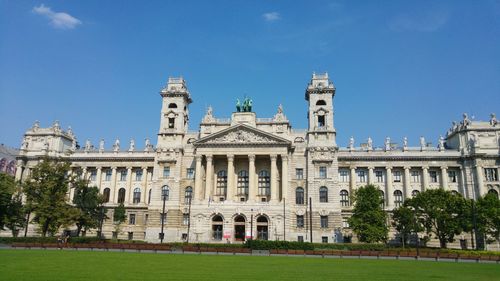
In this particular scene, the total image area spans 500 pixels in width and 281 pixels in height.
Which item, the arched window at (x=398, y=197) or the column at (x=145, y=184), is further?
the column at (x=145, y=184)

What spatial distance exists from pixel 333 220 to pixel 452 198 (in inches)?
799

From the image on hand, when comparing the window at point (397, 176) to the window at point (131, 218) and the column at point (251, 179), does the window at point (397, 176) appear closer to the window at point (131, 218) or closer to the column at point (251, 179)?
the column at point (251, 179)

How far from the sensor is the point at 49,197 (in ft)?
203

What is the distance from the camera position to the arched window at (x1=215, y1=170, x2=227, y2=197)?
77688 millimetres

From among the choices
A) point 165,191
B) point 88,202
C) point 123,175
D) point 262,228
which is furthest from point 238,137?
point 88,202

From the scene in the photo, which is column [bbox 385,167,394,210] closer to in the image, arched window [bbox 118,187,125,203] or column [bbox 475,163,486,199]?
column [bbox 475,163,486,199]

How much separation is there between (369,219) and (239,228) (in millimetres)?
23586

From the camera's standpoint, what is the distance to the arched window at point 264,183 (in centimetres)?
7662

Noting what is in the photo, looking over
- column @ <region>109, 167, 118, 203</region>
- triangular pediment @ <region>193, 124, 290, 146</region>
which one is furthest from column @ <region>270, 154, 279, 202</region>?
column @ <region>109, 167, 118, 203</region>

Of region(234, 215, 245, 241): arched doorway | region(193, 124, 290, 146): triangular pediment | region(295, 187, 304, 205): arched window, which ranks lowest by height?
region(234, 215, 245, 241): arched doorway

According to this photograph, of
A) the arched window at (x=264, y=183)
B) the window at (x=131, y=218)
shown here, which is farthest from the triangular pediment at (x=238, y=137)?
the window at (x=131, y=218)

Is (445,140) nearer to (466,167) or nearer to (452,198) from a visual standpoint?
(466,167)

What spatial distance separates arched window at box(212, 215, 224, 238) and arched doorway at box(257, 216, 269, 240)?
6.89 m

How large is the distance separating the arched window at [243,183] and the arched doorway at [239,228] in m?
6.15
